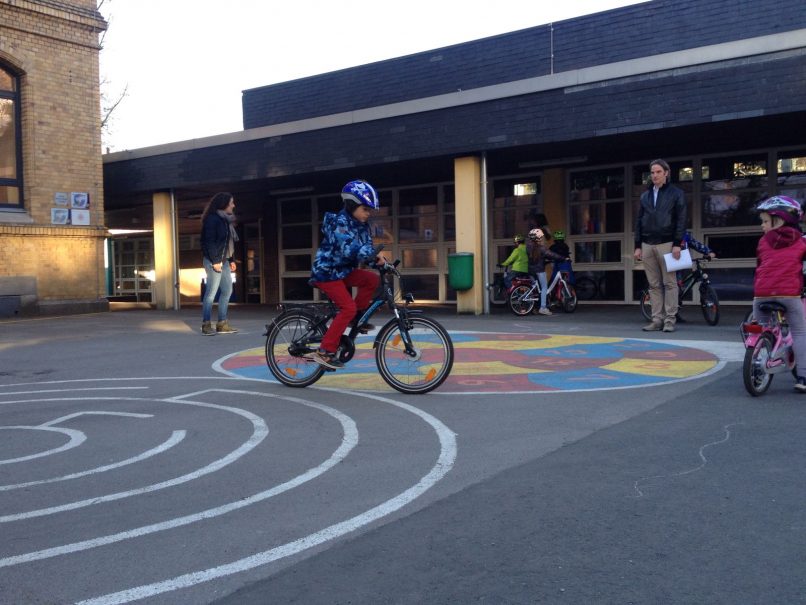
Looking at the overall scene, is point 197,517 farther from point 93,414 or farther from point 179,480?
point 93,414

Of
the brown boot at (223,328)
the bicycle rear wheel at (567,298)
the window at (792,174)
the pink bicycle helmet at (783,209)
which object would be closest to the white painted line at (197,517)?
the pink bicycle helmet at (783,209)

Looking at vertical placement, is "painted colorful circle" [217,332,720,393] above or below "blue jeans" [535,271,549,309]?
below

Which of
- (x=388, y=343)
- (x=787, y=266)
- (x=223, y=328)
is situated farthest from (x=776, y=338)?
(x=223, y=328)

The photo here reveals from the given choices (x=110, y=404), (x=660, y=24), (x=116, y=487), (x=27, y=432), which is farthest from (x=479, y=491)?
(x=660, y=24)

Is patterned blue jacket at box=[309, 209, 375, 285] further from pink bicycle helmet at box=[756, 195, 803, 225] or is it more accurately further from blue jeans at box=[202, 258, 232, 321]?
blue jeans at box=[202, 258, 232, 321]

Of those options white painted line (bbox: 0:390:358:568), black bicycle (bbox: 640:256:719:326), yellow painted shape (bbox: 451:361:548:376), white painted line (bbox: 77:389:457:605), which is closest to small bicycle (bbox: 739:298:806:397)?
yellow painted shape (bbox: 451:361:548:376)

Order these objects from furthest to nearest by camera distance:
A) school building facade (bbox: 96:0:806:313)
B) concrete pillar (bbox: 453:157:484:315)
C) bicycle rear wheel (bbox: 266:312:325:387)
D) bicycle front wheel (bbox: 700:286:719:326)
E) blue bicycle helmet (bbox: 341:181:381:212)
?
concrete pillar (bbox: 453:157:484:315) < school building facade (bbox: 96:0:806:313) < bicycle front wheel (bbox: 700:286:719:326) < bicycle rear wheel (bbox: 266:312:325:387) < blue bicycle helmet (bbox: 341:181:381:212)

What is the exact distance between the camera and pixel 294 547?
3.38 meters

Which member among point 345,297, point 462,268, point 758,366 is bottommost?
point 758,366

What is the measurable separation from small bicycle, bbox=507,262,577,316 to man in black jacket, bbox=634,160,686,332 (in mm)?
3963

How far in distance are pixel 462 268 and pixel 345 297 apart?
8838 millimetres

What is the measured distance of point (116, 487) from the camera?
4.35 meters

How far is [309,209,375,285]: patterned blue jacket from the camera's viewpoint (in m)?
6.95

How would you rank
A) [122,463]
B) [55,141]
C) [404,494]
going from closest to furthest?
[404,494], [122,463], [55,141]
